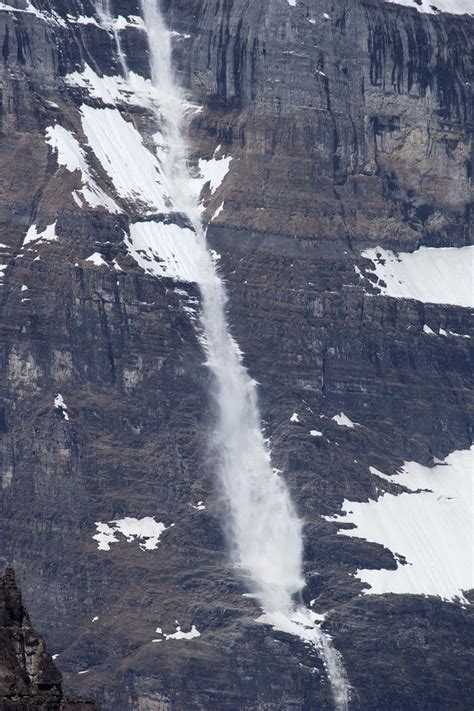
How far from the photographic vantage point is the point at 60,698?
174250 millimetres

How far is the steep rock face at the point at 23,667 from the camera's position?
17216 cm

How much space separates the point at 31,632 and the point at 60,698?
A: 2.79 meters

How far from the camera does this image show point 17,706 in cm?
17125

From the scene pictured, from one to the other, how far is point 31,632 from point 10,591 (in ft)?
5.36

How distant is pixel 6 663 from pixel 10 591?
12.2ft

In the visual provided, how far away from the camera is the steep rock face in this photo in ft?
565

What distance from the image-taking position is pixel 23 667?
173875 mm

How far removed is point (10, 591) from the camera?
176 m

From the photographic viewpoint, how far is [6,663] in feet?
567

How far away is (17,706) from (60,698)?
3302 millimetres

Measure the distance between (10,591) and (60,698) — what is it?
171 inches
